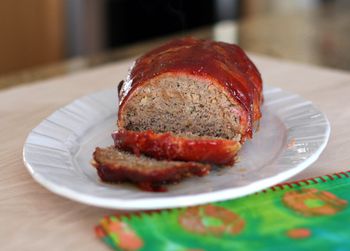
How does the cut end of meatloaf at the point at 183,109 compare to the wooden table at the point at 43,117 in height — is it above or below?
above

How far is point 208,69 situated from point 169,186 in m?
0.37

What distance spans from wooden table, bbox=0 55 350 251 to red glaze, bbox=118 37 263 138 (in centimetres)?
23

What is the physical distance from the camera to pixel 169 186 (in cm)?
134

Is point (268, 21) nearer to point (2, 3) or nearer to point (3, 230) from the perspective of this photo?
point (2, 3)

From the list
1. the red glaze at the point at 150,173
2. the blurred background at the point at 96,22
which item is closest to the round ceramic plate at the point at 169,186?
the red glaze at the point at 150,173

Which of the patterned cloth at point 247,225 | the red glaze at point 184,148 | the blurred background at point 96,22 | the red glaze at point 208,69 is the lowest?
the blurred background at point 96,22

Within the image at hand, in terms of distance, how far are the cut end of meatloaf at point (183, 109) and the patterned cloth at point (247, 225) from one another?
1.13 feet

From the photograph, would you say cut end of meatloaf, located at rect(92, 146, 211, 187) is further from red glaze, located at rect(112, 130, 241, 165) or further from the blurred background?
the blurred background

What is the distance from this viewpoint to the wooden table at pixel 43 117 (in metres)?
1.21

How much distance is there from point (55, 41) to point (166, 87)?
2.86 metres

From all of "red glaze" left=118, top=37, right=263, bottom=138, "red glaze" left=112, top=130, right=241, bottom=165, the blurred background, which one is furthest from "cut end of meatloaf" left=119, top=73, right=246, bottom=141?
the blurred background

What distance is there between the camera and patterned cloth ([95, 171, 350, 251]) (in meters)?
1.11

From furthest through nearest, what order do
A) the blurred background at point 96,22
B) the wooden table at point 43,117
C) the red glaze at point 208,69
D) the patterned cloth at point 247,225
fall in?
1. the blurred background at point 96,22
2. the red glaze at point 208,69
3. the wooden table at point 43,117
4. the patterned cloth at point 247,225

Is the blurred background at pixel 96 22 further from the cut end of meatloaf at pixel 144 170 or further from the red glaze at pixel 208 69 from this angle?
the cut end of meatloaf at pixel 144 170
